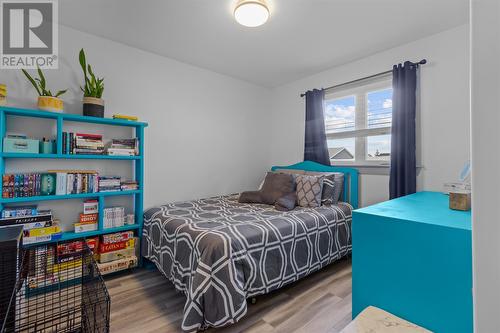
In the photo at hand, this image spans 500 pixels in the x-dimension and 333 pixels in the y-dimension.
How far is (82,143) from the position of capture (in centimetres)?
219

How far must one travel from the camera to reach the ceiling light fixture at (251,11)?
1.76m

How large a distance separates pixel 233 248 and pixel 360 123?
2.28m

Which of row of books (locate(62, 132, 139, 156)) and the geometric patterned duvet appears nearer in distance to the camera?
the geometric patterned duvet

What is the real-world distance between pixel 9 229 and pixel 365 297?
1965mm

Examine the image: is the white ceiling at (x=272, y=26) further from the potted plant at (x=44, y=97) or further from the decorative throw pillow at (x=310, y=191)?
the decorative throw pillow at (x=310, y=191)

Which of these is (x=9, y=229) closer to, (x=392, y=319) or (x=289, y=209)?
(x=392, y=319)

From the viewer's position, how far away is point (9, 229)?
131 cm

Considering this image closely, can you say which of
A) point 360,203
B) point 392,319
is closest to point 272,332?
point 392,319

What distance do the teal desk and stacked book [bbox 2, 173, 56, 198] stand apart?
95.1 inches

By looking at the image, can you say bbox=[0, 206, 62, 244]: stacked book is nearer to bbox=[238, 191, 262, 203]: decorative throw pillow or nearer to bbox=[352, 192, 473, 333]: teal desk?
bbox=[238, 191, 262, 203]: decorative throw pillow

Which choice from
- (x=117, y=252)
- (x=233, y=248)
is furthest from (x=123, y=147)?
(x=233, y=248)

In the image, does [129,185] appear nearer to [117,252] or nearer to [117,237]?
[117,237]

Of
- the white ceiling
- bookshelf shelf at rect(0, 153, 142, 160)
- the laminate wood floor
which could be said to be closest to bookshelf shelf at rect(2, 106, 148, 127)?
bookshelf shelf at rect(0, 153, 142, 160)

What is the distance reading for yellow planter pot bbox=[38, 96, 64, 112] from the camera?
1964 mm
